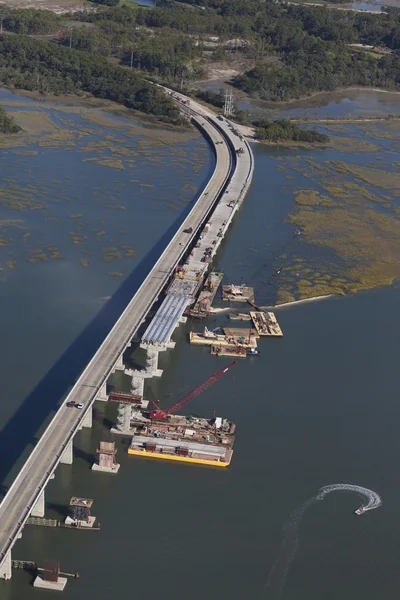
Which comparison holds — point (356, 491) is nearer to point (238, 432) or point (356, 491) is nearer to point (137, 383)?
point (238, 432)

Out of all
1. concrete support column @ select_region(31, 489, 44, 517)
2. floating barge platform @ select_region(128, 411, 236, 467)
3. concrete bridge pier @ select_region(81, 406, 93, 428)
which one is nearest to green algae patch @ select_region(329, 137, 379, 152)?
floating barge platform @ select_region(128, 411, 236, 467)

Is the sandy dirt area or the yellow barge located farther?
the sandy dirt area

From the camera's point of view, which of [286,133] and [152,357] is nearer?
[152,357]

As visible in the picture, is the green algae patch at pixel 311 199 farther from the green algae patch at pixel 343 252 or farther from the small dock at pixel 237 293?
the small dock at pixel 237 293

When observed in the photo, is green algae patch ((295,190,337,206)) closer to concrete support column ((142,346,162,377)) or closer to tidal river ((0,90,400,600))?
tidal river ((0,90,400,600))

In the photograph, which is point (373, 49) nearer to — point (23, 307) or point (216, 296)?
point (216, 296)

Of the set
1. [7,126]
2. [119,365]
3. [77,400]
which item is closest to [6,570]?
[77,400]

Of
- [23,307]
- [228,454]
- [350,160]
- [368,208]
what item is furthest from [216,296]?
[350,160]

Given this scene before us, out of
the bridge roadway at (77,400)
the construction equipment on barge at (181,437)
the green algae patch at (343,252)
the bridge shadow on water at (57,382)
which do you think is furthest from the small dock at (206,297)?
the construction equipment on barge at (181,437)
